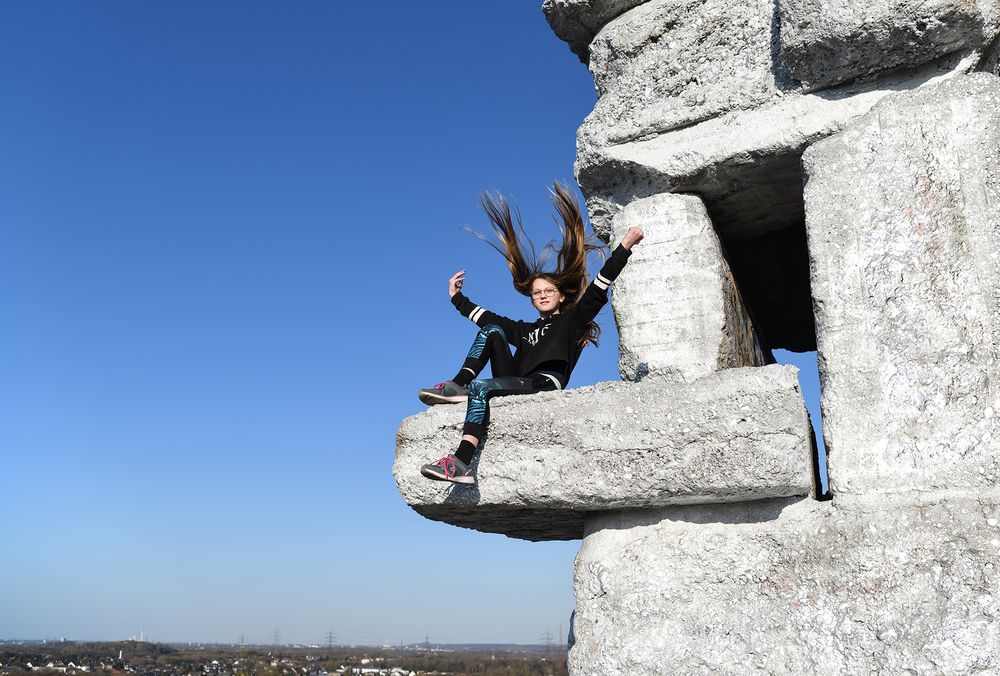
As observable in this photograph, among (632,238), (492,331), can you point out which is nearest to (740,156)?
(632,238)

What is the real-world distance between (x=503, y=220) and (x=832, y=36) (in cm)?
146

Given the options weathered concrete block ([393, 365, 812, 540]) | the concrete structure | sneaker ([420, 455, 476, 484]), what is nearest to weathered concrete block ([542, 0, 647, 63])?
the concrete structure

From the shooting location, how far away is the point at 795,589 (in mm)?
2203

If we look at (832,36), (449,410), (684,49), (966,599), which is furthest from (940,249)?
(449,410)

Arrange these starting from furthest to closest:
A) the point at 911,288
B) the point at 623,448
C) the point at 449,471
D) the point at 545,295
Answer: the point at 545,295 → the point at 449,471 → the point at 623,448 → the point at 911,288

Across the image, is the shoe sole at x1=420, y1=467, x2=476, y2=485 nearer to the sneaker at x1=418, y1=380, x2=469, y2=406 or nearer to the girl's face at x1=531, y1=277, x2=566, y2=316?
the sneaker at x1=418, y1=380, x2=469, y2=406

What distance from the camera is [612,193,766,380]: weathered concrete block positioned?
2639 millimetres

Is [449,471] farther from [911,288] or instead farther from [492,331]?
[911,288]

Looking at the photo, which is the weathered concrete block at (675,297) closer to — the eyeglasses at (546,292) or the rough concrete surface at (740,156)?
the rough concrete surface at (740,156)

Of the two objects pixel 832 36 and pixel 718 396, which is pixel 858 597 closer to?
pixel 718 396

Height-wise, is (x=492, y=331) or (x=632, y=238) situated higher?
(x=632, y=238)

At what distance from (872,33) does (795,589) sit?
1.62 m

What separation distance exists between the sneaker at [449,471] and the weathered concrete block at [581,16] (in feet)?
5.75

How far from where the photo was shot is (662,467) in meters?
2.36
